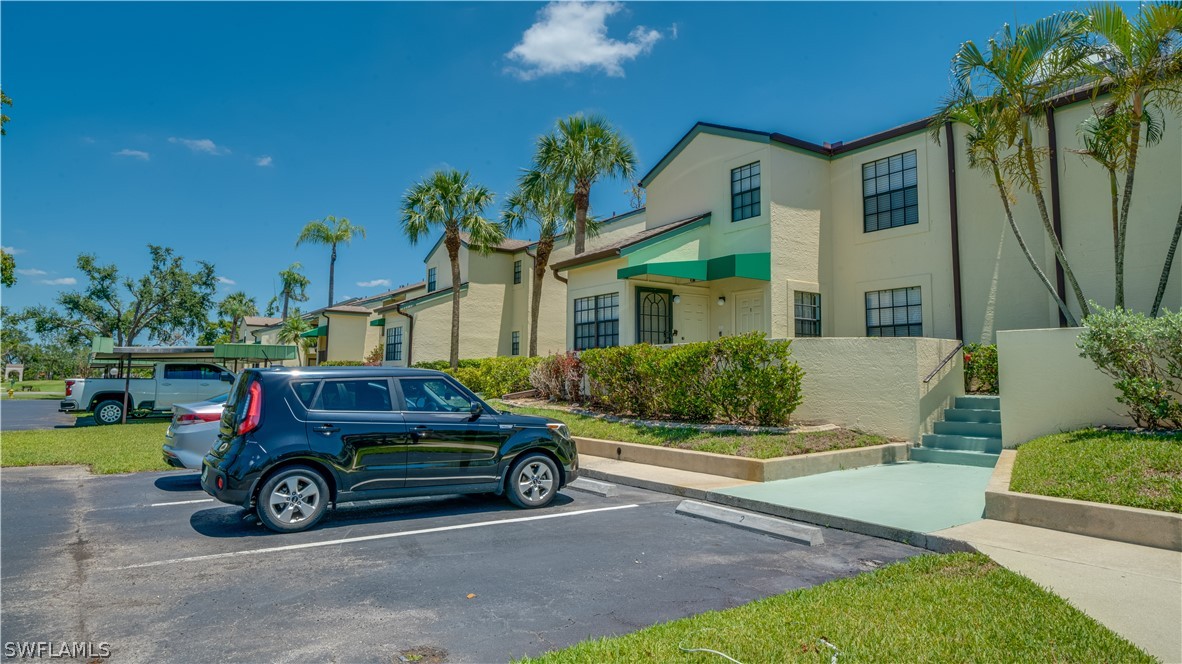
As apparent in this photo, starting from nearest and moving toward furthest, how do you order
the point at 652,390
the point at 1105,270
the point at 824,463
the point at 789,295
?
the point at 824,463
the point at 1105,270
the point at 652,390
the point at 789,295

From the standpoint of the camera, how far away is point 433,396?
7465 millimetres

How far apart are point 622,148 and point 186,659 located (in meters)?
21.2

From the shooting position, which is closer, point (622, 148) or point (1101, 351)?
point (1101, 351)

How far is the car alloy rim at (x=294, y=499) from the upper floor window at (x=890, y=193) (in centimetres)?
1394

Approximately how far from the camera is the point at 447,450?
23.8 ft

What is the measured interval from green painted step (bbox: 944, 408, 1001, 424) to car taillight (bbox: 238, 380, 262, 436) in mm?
10746

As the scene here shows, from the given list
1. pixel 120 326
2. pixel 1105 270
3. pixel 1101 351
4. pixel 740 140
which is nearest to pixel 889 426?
pixel 1101 351

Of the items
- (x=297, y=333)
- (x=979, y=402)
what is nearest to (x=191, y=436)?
(x=979, y=402)

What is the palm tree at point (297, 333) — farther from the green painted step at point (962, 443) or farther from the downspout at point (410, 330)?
the green painted step at point (962, 443)

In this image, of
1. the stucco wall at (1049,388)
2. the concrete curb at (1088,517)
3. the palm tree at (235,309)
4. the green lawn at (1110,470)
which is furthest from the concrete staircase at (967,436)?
the palm tree at (235,309)

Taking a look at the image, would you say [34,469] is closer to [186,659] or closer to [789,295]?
[186,659]

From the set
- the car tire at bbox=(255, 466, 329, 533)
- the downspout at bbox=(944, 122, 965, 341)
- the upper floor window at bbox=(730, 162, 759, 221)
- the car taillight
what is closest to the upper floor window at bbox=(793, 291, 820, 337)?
the upper floor window at bbox=(730, 162, 759, 221)

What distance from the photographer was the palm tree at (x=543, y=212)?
23328 mm

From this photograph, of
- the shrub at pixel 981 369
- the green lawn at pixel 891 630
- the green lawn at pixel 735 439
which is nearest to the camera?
the green lawn at pixel 891 630
